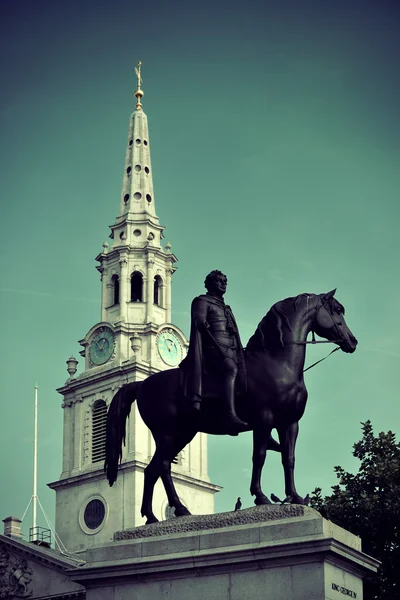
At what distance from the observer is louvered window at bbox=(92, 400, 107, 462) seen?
10688 cm

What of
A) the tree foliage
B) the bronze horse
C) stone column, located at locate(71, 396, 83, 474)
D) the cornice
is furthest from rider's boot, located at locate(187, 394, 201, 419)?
stone column, located at locate(71, 396, 83, 474)

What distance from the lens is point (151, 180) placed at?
115 m

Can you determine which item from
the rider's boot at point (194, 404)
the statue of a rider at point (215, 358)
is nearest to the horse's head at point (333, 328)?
the statue of a rider at point (215, 358)

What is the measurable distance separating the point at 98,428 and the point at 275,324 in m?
89.0

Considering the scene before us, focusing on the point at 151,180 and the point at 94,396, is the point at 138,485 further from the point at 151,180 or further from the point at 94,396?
the point at 151,180

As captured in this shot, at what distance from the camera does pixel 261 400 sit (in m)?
19.4

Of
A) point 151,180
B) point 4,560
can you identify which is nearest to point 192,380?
point 4,560

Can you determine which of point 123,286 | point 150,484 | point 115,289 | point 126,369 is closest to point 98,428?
point 126,369

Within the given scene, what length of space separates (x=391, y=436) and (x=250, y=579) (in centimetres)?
2966

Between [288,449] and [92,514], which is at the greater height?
[92,514]

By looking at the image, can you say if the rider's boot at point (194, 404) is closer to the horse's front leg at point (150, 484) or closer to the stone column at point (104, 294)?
the horse's front leg at point (150, 484)

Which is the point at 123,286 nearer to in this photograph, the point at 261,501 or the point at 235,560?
the point at 261,501

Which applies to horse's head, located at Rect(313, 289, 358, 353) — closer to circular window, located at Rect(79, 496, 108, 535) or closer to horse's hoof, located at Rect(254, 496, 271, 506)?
horse's hoof, located at Rect(254, 496, 271, 506)

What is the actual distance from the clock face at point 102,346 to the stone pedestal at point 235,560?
296 ft
